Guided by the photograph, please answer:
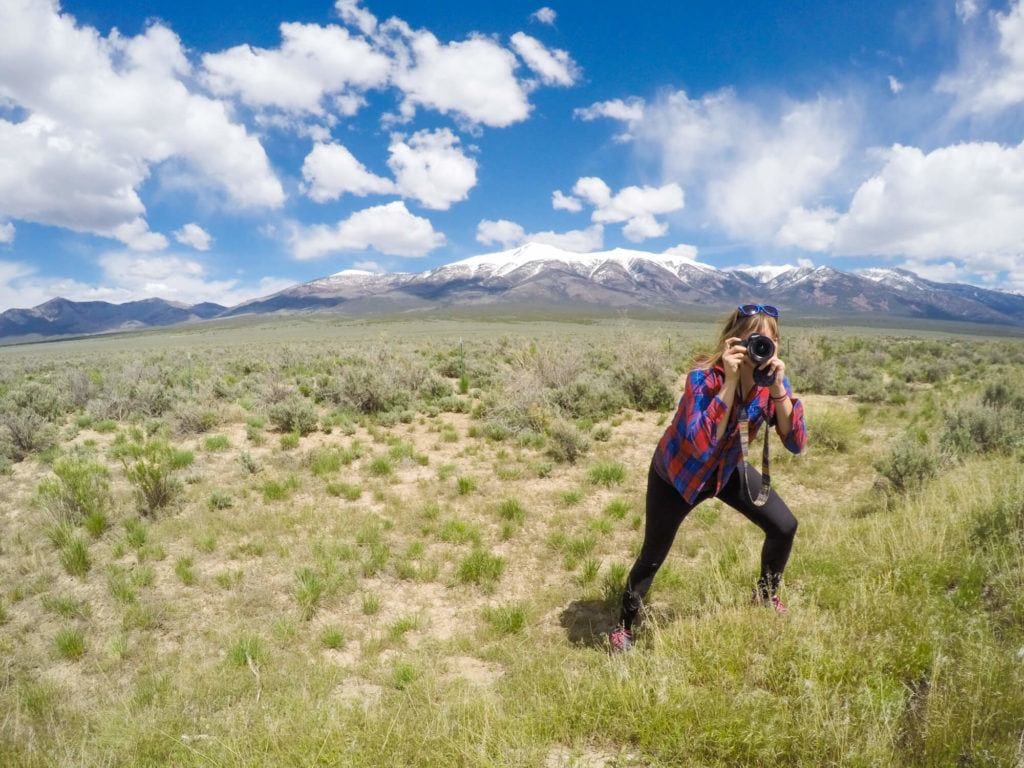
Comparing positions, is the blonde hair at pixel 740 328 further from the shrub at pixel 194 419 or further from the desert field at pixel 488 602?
the shrub at pixel 194 419

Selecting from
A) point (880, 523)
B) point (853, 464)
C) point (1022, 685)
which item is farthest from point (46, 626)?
point (853, 464)

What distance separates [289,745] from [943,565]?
4395 mm

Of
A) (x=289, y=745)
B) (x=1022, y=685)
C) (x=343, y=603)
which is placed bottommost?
(x=343, y=603)

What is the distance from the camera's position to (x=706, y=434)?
2670mm

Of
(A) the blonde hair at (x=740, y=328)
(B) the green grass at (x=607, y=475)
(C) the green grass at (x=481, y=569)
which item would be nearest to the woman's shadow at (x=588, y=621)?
(C) the green grass at (x=481, y=569)

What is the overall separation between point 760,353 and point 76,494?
783cm

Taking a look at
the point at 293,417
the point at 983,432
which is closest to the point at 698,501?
the point at 983,432

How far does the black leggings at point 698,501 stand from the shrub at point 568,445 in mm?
4749

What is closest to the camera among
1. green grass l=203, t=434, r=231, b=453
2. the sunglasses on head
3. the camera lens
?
the camera lens

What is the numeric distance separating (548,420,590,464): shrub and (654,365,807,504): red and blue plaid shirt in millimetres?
5057

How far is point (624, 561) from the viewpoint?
16.5 ft

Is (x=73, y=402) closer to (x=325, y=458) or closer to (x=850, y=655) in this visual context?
(x=325, y=458)

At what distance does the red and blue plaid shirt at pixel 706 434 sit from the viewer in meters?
2.68

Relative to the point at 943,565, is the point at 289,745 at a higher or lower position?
lower
